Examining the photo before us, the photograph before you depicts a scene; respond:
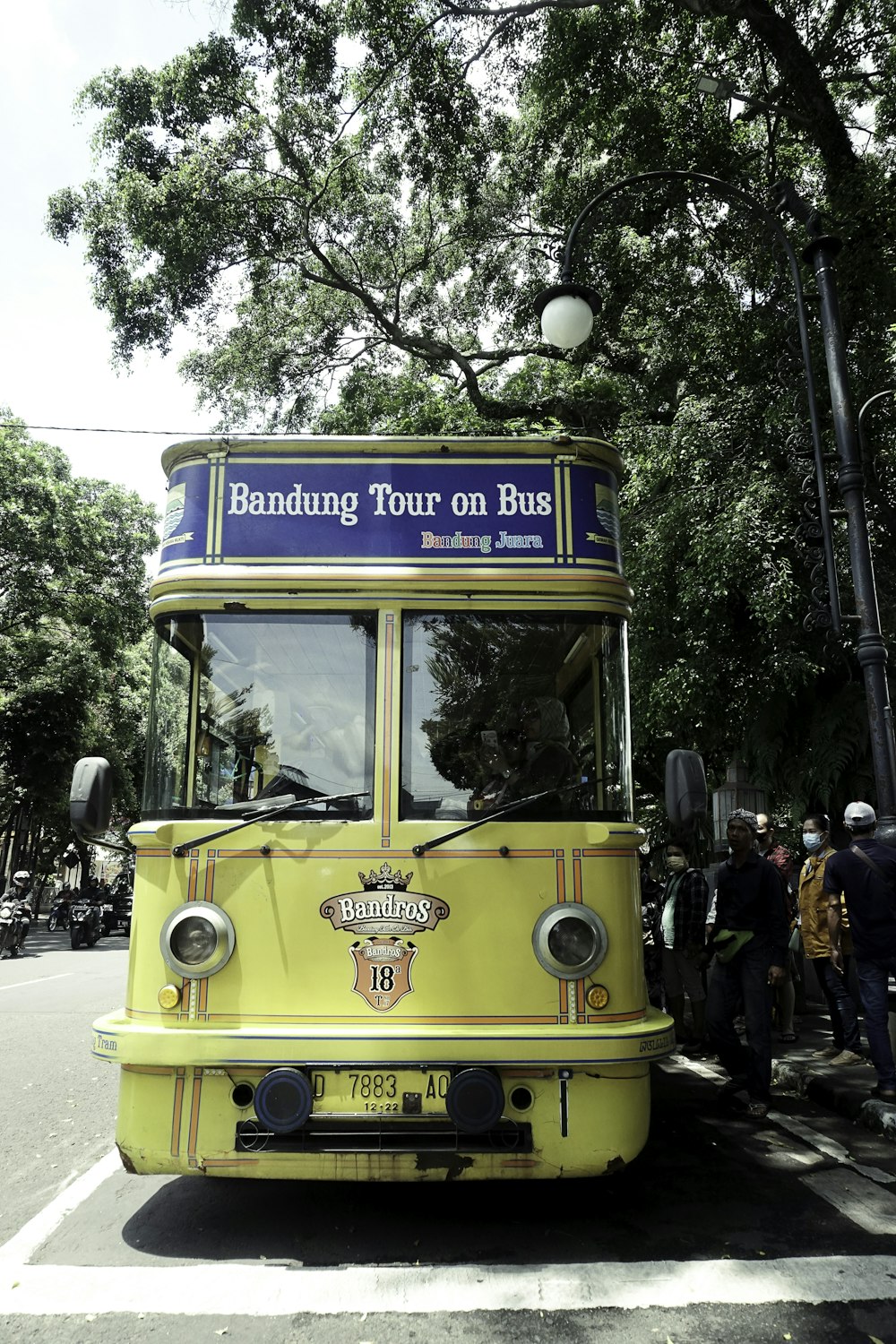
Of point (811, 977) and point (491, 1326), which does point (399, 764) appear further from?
point (811, 977)

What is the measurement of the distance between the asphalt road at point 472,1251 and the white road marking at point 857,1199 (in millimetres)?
13

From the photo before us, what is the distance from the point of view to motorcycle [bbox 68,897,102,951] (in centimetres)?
2125

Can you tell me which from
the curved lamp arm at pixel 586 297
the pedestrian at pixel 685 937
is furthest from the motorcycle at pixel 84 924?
the curved lamp arm at pixel 586 297

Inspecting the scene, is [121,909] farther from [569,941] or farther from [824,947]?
[569,941]

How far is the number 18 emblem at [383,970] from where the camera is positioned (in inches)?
160

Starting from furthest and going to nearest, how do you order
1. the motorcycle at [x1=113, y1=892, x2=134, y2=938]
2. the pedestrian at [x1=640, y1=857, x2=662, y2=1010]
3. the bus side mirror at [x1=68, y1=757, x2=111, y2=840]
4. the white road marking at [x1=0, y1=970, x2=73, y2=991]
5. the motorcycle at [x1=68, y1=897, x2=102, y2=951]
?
the motorcycle at [x1=113, y1=892, x2=134, y2=938]
the motorcycle at [x1=68, y1=897, x2=102, y2=951]
the white road marking at [x1=0, y1=970, x2=73, y2=991]
the pedestrian at [x1=640, y1=857, x2=662, y2=1010]
the bus side mirror at [x1=68, y1=757, x2=111, y2=840]

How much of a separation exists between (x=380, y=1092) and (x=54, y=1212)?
181cm

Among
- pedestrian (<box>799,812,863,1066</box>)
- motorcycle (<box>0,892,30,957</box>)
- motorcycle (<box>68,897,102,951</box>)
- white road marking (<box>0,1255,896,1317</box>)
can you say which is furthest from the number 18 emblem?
motorcycle (<box>68,897,102,951</box>)

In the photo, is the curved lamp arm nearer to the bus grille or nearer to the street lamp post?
the street lamp post

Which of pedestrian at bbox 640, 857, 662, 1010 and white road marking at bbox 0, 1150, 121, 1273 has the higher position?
pedestrian at bbox 640, 857, 662, 1010

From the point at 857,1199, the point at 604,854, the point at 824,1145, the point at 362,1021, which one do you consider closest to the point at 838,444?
the point at 604,854

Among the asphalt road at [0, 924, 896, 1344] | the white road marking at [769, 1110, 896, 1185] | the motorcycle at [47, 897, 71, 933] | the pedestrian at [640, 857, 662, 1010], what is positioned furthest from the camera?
the motorcycle at [47, 897, 71, 933]

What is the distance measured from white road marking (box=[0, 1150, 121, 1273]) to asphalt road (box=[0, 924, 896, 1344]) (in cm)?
1

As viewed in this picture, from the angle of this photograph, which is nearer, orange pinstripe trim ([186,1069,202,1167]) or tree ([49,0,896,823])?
orange pinstripe trim ([186,1069,202,1167])
